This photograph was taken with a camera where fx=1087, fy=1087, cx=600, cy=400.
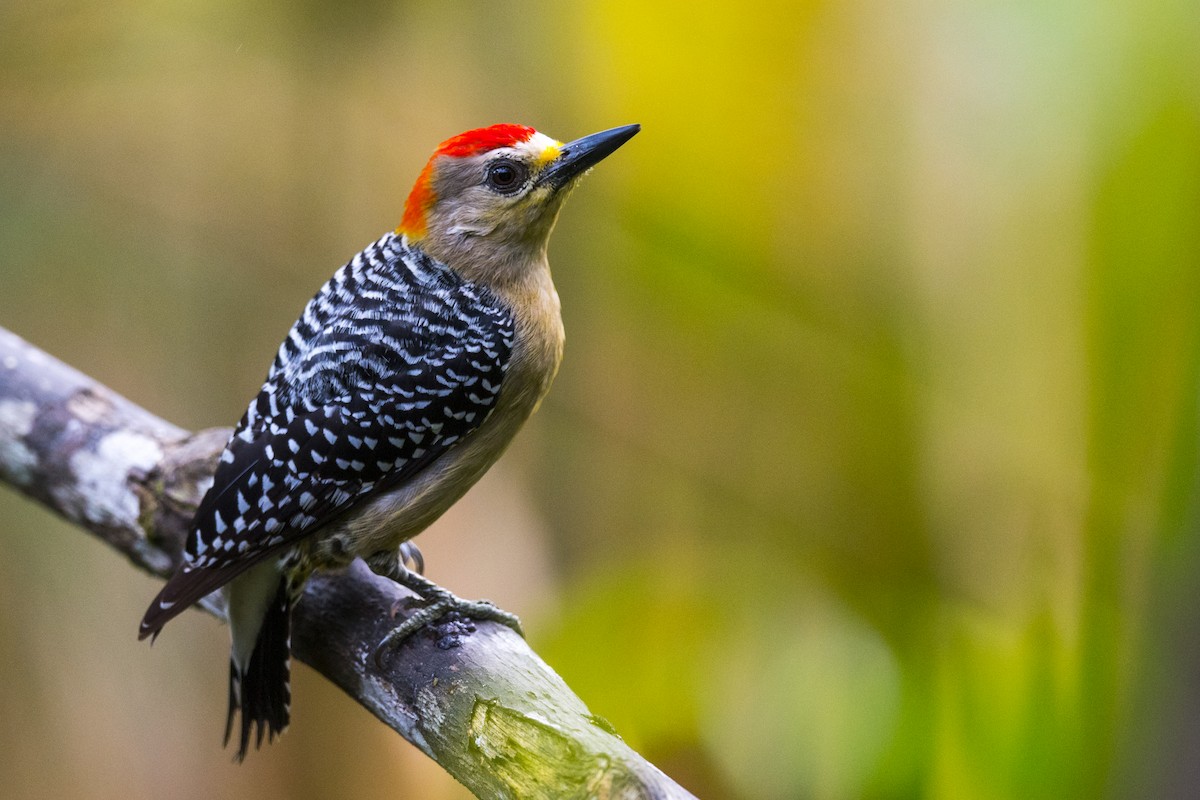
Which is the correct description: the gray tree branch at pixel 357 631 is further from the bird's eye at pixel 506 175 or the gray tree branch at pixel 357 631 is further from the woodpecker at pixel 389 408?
the bird's eye at pixel 506 175

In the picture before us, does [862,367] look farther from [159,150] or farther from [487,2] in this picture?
[159,150]

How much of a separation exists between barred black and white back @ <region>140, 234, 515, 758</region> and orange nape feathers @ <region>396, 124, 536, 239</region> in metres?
0.21

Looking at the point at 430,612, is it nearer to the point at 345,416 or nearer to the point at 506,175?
the point at 345,416

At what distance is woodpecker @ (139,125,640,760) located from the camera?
87.0 inches

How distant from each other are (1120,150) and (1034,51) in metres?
0.63

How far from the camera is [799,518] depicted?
3.41m

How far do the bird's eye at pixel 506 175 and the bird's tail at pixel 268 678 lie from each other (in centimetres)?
99

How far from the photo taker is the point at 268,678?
2.35m

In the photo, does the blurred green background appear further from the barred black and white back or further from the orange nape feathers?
the barred black and white back

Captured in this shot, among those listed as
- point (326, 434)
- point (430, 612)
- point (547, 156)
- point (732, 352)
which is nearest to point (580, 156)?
point (547, 156)

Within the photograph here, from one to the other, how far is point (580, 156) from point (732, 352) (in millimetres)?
1319

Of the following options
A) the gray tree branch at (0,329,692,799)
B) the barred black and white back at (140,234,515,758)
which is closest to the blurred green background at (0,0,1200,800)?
the gray tree branch at (0,329,692,799)

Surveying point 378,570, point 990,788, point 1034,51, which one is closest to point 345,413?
point 378,570

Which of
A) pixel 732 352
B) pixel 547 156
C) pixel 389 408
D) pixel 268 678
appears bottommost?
pixel 268 678
